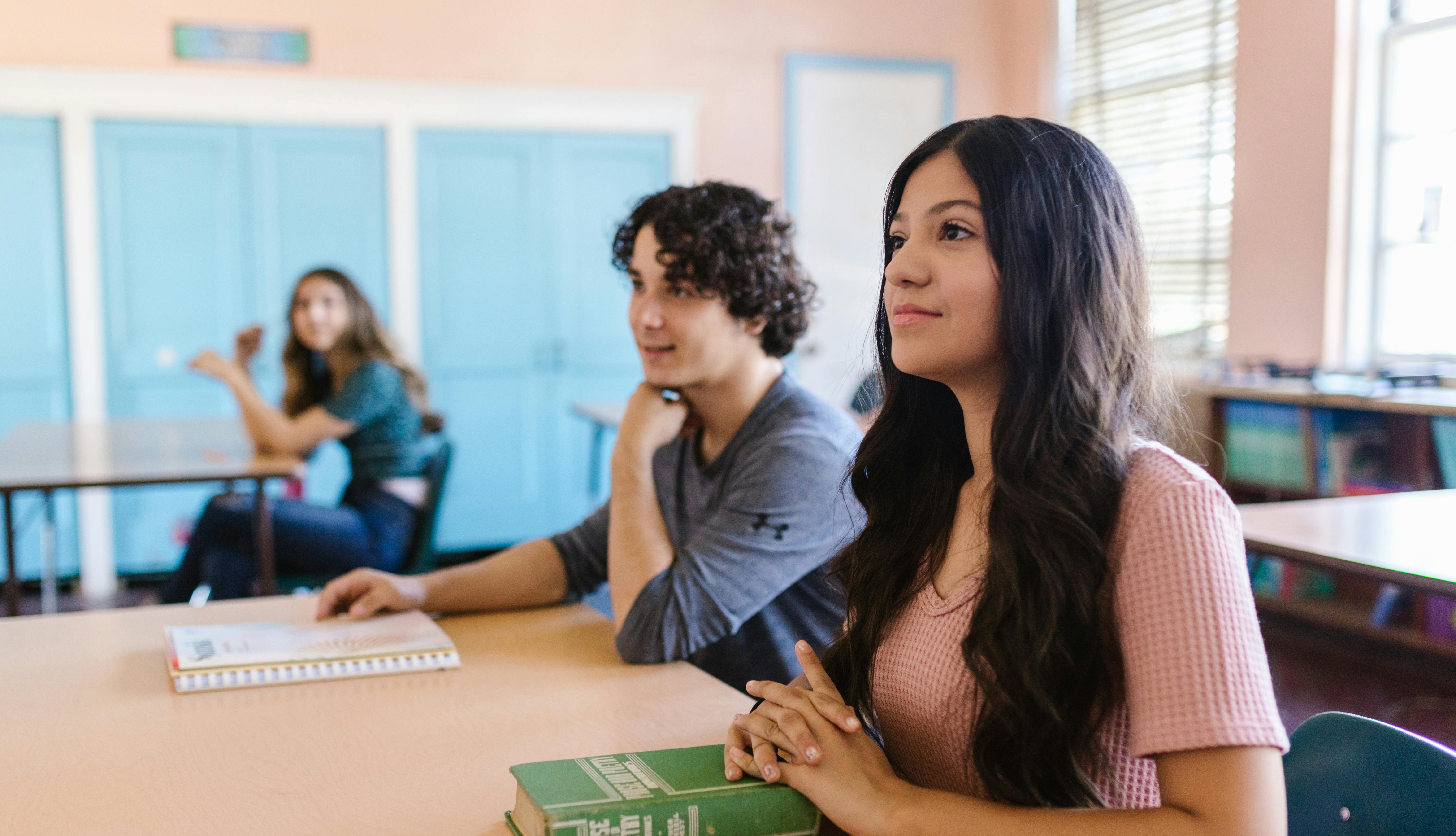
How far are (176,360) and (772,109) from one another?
3.09 m

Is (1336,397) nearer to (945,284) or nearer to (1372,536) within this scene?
(1372,536)

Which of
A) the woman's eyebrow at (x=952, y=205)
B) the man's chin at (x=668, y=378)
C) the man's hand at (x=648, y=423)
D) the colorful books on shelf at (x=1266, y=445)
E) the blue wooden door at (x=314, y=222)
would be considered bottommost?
the colorful books on shelf at (x=1266, y=445)

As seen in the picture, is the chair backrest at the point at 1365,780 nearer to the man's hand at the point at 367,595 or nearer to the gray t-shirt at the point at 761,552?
the gray t-shirt at the point at 761,552

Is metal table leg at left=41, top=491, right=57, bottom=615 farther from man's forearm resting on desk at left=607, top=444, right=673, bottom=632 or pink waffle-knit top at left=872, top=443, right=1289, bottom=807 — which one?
pink waffle-knit top at left=872, top=443, right=1289, bottom=807

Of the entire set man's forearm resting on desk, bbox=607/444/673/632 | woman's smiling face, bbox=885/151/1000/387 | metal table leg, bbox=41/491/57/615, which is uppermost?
woman's smiling face, bbox=885/151/1000/387

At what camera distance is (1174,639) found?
88 centimetres

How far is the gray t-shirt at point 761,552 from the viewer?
1.55 m

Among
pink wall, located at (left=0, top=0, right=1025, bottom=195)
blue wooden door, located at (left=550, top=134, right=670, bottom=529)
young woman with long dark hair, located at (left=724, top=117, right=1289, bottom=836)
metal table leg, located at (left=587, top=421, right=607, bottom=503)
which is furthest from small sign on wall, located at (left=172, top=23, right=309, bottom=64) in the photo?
young woman with long dark hair, located at (left=724, top=117, right=1289, bottom=836)

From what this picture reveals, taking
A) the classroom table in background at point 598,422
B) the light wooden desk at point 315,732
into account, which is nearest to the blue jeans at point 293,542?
the classroom table in background at point 598,422

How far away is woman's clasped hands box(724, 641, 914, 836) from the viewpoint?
968mm

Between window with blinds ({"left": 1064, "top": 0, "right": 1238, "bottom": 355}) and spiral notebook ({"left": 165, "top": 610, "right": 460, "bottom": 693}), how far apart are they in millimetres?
4207

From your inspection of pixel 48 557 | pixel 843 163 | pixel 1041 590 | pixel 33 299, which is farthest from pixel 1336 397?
pixel 33 299

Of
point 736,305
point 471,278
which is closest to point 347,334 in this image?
point 471,278

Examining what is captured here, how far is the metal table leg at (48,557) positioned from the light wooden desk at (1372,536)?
3.10m
